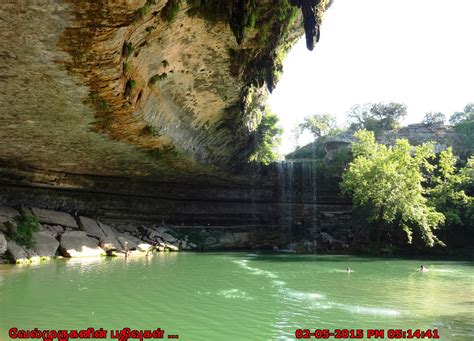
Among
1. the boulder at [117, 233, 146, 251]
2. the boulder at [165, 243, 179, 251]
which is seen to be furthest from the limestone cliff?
the boulder at [165, 243, 179, 251]

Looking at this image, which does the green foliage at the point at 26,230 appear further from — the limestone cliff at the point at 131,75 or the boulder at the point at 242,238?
the boulder at the point at 242,238

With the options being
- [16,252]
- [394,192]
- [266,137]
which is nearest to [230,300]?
[16,252]

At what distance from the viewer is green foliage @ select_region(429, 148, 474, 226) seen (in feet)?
84.3

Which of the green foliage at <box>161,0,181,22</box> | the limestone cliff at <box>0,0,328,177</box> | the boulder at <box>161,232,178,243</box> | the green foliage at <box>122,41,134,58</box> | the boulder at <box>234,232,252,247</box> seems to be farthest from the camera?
the boulder at <box>234,232,252,247</box>

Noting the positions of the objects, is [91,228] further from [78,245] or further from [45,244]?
[45,244]

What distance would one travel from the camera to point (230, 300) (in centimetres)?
1003

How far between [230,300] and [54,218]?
15970mm

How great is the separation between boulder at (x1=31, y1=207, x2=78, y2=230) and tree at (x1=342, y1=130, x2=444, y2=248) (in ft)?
60.0

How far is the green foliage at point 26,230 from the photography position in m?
17.7

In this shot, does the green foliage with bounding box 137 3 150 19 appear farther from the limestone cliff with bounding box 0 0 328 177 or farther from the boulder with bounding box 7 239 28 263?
the boulder with bounding box 7 239 28 263

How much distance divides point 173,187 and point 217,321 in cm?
2128

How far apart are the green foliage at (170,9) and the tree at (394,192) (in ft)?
60.4

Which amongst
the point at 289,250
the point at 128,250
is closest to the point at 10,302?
the point at 128,250

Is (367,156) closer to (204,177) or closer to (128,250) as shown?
(204,177)
